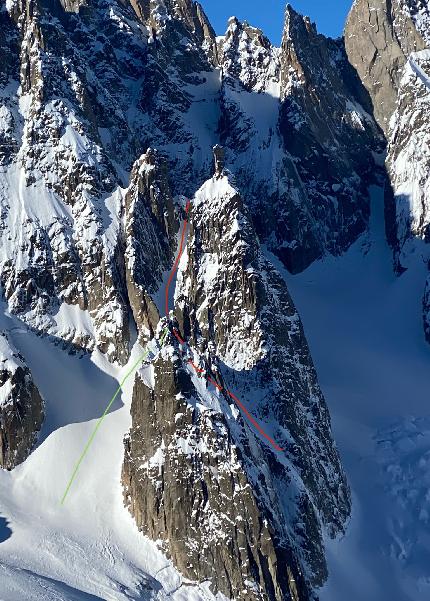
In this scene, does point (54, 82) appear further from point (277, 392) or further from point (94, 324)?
point (277, 392)

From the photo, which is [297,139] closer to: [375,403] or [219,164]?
[219,164]

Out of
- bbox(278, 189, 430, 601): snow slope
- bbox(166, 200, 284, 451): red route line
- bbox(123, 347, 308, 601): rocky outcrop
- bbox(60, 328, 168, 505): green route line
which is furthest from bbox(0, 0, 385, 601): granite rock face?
bbox(278, 189, 430, 601): snow slope

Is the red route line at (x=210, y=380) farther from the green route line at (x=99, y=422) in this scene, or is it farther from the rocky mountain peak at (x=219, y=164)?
the rocky mountain peak at (x=219, y=164)

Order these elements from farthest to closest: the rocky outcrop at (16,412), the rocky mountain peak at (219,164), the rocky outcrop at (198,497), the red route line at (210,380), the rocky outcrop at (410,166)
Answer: the rocky outcrop at (410,166)
the rocky mountain peak at (219,164)
the rocky outcrop at (16,412)
the red route line at (210,380)
the rocky outcrop at (198,497)

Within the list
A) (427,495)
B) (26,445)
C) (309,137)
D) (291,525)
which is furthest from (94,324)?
(309,137)

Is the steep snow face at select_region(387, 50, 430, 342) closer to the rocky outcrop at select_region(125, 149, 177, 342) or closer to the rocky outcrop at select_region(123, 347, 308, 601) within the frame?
the rocky outcrop at select_region(125, 149, 177, 342)

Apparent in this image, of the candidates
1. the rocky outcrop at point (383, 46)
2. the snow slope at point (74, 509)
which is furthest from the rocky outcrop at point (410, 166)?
the snow slope at point (74, 509)
